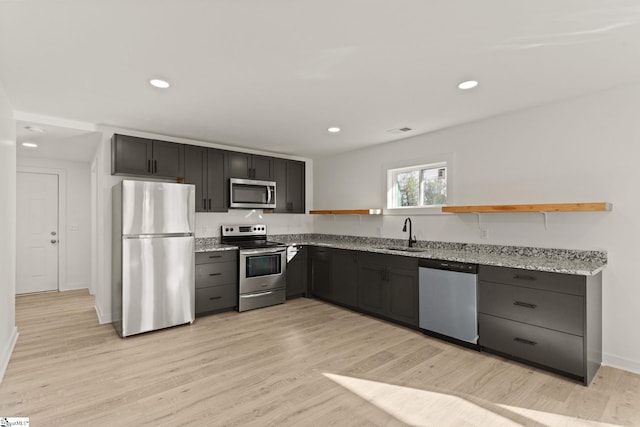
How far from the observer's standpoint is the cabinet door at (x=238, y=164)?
4.83m

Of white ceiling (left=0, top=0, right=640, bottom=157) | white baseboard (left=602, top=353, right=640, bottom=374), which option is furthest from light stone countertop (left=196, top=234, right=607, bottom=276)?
white ceiling (left=0, top=0, right=640, bottom=157)

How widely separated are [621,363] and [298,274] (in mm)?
3738

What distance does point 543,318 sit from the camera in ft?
8.99

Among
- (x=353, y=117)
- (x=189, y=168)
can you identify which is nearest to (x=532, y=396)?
(x=353, y=117)

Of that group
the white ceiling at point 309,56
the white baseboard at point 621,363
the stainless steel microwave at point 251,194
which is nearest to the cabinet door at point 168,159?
the white ceiling at point 309,56

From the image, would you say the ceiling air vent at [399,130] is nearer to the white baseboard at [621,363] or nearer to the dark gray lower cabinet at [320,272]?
the dark gray lower cabinet at [320,272]

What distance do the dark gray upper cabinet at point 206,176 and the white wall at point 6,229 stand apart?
1.72 meters

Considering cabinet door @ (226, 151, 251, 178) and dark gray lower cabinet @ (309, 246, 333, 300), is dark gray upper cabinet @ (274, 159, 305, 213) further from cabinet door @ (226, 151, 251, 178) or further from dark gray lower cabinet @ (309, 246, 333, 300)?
dark gray lower cabinet @ (309, 246, 333, 300)

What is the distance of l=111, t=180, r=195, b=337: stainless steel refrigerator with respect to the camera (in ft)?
11.8

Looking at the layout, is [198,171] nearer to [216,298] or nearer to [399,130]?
[216,298]

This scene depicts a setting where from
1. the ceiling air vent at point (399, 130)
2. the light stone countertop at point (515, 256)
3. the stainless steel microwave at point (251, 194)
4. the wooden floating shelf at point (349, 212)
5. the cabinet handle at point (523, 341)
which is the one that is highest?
the ceiling air vent at point (399, 130)

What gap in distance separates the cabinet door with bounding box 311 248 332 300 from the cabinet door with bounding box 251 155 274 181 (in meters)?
1.39

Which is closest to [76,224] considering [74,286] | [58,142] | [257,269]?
[74,286]

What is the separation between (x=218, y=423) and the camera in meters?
2.08
